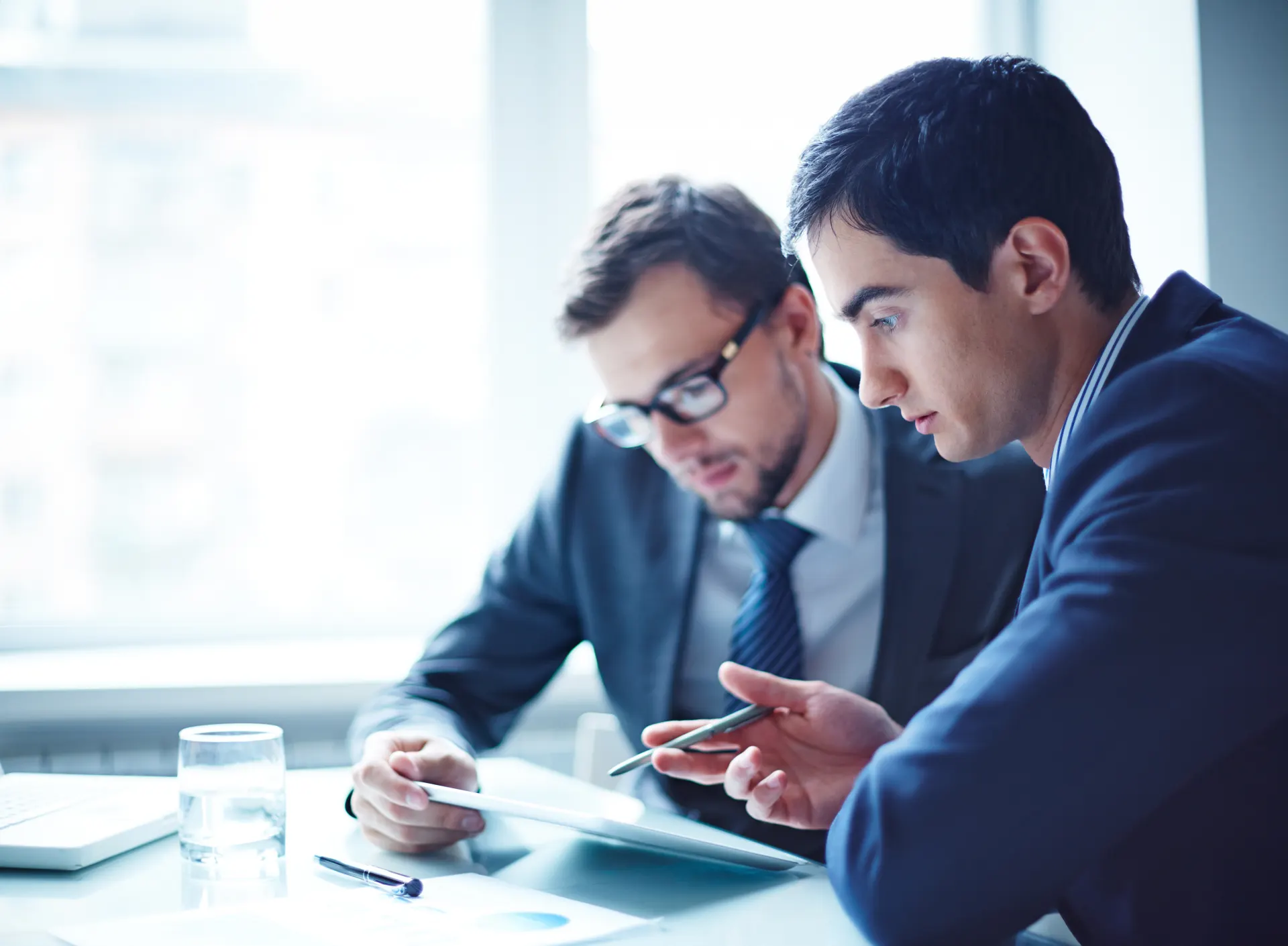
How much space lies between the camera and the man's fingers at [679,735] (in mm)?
1106

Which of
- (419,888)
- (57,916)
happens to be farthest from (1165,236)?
(57,916)

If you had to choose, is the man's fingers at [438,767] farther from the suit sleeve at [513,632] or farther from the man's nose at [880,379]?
the man's nose at [880,379]

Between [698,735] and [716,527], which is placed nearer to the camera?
[698,735]

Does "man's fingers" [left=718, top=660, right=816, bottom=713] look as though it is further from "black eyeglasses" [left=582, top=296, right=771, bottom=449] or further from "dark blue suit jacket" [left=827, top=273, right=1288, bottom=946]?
"black eyeglasses" [left=582, top=296, right=771, bottom=449]

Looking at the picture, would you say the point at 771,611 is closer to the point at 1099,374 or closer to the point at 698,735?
the point at 698,735

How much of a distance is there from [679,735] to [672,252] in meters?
0.81

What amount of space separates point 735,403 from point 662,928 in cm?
91

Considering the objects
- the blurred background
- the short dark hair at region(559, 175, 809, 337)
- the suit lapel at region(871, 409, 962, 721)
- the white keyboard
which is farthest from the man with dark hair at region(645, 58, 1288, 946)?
the blurred background

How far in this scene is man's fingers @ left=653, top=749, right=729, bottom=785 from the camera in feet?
3.46

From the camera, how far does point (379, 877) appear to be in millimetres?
965

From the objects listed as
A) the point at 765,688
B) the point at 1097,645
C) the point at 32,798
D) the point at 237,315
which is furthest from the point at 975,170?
the point at 237,315

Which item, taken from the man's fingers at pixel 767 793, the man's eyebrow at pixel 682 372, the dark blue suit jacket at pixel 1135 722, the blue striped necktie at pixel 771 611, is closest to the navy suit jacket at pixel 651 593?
the blue striped necktie at pixel 771 611

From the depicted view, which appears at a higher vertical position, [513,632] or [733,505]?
[733,505]

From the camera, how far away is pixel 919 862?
0.73m
